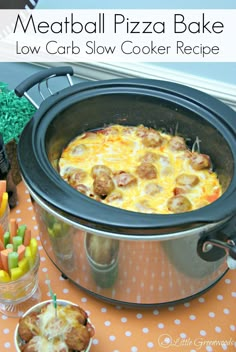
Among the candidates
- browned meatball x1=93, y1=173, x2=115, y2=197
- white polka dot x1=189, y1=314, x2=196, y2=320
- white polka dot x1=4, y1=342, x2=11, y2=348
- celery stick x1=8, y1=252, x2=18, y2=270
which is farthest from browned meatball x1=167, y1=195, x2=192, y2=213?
white polka dot x1=4, y1=342, x2=11, y2=348

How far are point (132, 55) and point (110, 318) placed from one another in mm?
881

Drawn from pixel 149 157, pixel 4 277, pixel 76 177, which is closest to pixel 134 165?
pixel 149 157

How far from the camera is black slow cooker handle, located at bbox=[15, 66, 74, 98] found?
43.8 inches

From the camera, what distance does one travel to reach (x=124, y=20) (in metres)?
1.48

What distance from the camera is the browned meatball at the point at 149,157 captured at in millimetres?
1129

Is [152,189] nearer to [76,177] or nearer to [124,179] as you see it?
[124,179]

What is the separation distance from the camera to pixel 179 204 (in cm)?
100

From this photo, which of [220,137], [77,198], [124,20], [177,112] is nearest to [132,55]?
[124,20]

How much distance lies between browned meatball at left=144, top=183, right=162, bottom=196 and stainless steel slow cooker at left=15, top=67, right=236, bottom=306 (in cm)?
16

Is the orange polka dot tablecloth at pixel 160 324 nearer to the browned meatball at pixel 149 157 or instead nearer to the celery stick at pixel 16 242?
the celery stick at pixel 16 242

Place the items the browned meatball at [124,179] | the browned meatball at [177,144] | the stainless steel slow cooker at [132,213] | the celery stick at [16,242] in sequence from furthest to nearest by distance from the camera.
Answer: the browned meatball at [177,144] < the browned meatball at [124,179] < the celery stick at [16,242] < the stainless steel slow cooker at [132,213]

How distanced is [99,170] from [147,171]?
0.11m

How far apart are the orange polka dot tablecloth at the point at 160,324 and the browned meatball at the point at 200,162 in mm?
274

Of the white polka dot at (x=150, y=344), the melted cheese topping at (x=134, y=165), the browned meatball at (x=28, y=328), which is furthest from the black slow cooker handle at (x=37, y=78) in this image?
the white polka dot at (x=150, y=344)
